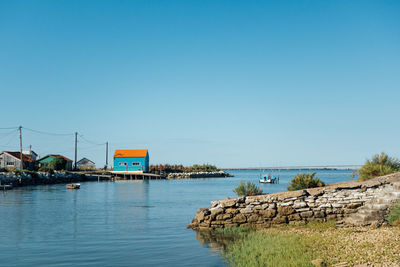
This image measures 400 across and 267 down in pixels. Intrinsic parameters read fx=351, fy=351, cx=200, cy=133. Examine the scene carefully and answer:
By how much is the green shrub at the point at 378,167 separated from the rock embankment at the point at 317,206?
4016mm

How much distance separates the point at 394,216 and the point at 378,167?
21.0 feet

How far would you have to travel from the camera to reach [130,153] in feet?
298

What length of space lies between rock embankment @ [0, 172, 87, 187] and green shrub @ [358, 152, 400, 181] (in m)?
48.1

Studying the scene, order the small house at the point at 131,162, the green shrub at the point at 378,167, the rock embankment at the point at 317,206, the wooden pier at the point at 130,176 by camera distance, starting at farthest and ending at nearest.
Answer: the small house at the point at 131,162 → the wooden pier at the point at 130,176 → the green shrub at the point at 378,167 → the rock embankment at the point at 317,206

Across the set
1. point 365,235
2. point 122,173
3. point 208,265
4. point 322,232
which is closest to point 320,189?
point 322,232

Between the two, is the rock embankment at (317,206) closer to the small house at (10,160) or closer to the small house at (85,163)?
the small house at (10,160)

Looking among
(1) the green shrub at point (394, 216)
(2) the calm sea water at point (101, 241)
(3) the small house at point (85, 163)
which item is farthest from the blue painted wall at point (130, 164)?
(1) the green shrub at point (394, 216)

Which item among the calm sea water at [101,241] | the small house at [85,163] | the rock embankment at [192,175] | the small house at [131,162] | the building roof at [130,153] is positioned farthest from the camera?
the small house at [85,163]

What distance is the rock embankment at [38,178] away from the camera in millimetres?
53022

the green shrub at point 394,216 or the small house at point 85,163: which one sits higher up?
the small house at point 85,163

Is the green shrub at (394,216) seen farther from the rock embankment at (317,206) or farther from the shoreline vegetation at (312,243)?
the rock embankment at (317,206)

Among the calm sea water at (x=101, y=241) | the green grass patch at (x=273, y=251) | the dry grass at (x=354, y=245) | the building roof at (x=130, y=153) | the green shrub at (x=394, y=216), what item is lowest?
the calm sea water at (x=101, y=241)

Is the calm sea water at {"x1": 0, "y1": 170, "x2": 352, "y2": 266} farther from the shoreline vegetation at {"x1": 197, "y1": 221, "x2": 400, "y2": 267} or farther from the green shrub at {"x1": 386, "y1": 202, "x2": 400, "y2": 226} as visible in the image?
the green shrub at {"x1": 386, "y1": 202, "x2": 400, "y2": 226}

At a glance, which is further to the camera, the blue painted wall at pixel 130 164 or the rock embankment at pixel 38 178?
the blue painted wall at pixel 130 164
